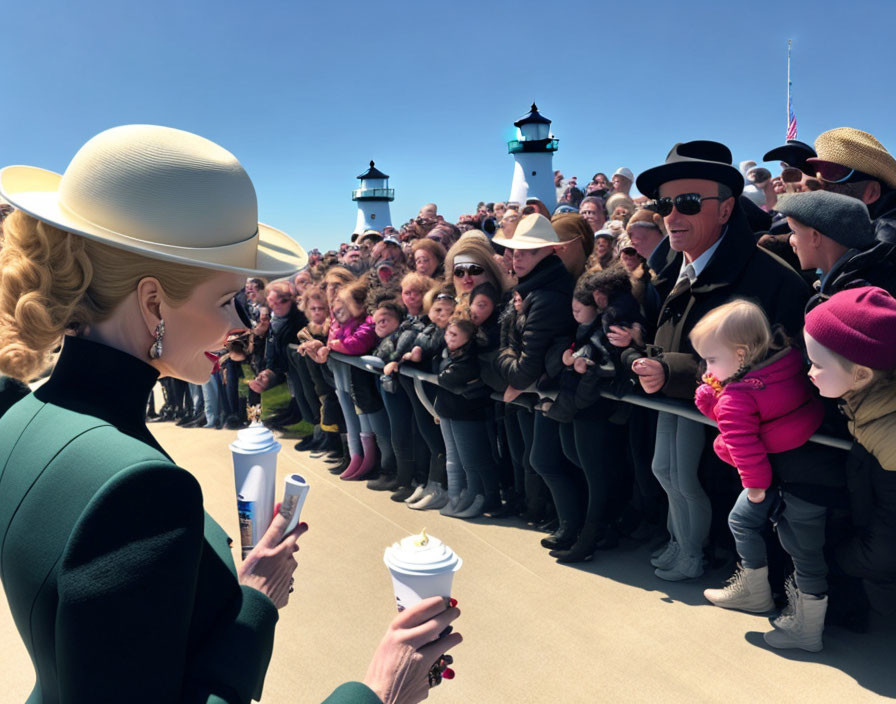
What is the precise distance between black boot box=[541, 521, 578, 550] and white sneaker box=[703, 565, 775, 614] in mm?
1020

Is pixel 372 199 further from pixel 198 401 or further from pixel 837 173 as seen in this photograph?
pixel 837 173

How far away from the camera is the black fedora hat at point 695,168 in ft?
11.6

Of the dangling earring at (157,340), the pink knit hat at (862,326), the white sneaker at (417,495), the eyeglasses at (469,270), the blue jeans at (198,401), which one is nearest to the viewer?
the dangling earring at (157,340)

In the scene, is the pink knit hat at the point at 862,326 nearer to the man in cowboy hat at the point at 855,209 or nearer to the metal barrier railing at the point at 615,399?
the man in cowboy hat at the point at 855,209

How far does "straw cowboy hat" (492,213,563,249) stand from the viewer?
4.38 metres

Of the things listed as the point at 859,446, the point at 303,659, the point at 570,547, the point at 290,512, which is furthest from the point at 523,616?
the point at 290,512

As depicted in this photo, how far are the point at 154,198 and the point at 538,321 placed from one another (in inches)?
127

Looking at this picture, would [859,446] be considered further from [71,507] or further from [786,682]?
[71,507]

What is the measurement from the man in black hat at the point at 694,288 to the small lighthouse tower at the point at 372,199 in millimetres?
40936

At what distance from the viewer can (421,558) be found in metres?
1.61

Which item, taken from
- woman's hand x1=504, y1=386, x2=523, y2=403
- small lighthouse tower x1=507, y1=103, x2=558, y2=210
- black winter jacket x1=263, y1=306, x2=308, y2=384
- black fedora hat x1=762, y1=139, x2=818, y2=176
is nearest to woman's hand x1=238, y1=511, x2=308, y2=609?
woman's hand x1=504, y1=386, x2=523, y2=403

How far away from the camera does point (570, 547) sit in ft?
14.2

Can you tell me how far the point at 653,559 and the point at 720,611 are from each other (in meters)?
0.58

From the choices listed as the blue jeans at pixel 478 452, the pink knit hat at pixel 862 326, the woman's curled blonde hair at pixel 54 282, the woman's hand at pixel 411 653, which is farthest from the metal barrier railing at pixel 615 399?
the woman's curled blonde hair at pixel 54 282
